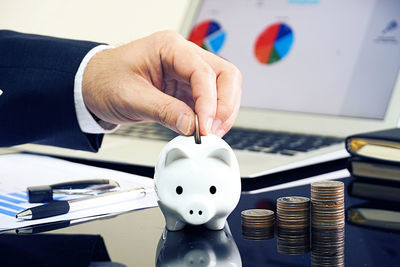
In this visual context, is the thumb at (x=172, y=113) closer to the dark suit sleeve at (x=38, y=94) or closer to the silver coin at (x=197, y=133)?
the silver coin at (x=197, y=133)

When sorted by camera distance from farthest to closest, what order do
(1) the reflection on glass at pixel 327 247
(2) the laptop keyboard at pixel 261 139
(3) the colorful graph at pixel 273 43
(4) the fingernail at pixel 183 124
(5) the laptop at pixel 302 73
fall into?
(3) the colorful graph at pixel 273 43, (5) the laptop at pixel 302 73, (2) the laptop keyboard at pixel 261 139, (4) the fingernail at pixel 183 124, (1) the reflection on glass at pixel 327 247

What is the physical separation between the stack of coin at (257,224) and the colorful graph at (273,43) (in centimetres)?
78

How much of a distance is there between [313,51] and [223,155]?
31.3 inches

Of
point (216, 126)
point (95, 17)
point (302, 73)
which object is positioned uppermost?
point (216, 126)

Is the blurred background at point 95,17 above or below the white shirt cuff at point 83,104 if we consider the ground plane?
below

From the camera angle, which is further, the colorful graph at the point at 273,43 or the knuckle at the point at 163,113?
the colorful graph at the point at 273,43

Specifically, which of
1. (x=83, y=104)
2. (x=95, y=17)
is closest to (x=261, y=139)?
(x=83, y=104)

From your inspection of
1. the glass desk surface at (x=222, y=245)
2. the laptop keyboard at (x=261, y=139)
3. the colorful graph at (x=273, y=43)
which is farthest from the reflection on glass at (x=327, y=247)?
the colorful graph at (x=273, y=43)

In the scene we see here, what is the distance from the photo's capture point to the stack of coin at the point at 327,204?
65 centimetres

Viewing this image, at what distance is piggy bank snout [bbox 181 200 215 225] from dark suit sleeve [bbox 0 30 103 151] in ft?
1.26

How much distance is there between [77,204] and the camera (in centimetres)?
74

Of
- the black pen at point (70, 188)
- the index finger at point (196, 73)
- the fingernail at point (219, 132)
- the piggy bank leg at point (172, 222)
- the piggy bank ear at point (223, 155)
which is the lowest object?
the black pen at point (70, 188)

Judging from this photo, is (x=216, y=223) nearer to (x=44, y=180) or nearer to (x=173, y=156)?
(x=173, y=156)

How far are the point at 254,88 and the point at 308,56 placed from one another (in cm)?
14
